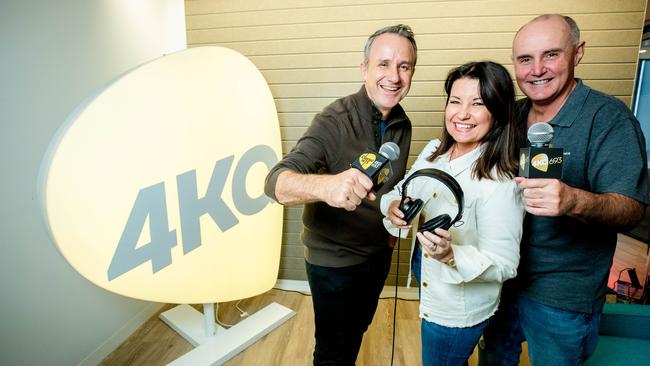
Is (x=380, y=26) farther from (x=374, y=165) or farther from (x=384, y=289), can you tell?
(x=384, y=289)

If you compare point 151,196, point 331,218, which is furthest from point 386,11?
point 151,196

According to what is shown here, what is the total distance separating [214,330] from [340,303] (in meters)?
1.29

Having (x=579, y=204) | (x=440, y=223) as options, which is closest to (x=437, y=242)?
(x=440, y=223)

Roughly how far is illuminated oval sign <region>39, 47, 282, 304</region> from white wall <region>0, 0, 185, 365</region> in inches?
16.9

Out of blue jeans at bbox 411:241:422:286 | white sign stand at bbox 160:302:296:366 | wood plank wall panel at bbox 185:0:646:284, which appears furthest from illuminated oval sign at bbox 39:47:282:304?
blue jeans at bbox 411:241:422:286

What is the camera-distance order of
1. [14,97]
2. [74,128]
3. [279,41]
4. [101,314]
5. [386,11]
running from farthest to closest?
[279,41]
[386,11]
[101,314]
[14,97]
[74,128]

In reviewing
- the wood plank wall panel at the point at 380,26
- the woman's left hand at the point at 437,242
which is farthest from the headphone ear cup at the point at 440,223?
the wood plank wall panel at the point at 380,26

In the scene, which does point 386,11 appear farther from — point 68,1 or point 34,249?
point 34,249

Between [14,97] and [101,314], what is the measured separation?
136cm

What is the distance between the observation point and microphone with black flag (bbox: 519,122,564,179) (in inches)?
34.2

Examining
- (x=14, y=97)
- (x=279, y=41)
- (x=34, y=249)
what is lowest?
(x=34, y=249)

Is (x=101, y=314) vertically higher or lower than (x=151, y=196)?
lower

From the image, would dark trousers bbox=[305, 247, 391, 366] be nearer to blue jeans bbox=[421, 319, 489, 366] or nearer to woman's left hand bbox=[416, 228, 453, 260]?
blue jeans bbox=[421, 319, 489, 366]

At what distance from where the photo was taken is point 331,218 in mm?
1414
